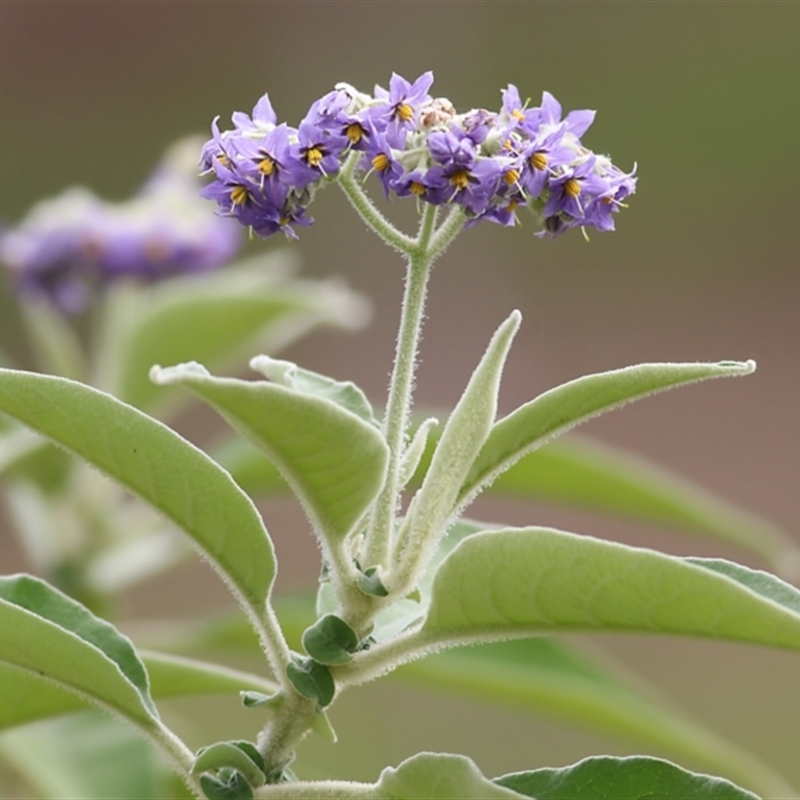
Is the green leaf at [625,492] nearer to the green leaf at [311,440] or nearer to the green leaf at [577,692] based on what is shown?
the green leaf at [577,692]

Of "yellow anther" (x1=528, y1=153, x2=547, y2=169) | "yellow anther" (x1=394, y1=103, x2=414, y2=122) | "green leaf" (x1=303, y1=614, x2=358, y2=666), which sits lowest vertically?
"green leaf" (x1=303, y1=614, x2=358, y2=666)

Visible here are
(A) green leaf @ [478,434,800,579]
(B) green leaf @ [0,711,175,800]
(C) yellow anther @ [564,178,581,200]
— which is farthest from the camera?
(A) green leaf @ [478,434,800,579]

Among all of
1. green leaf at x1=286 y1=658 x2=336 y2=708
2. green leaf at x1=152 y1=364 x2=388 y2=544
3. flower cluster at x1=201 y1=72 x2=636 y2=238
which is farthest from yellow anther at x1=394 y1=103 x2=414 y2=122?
green leaf at x1=286 y1=658 x2=336 y2=708

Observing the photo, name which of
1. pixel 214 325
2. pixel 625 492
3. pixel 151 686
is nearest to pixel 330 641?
pixel 151 686

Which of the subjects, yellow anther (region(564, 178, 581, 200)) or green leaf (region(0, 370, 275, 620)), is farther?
yellow anther (region(564, 178, 581, 200))

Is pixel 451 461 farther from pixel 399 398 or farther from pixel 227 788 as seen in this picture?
pixel 227 788

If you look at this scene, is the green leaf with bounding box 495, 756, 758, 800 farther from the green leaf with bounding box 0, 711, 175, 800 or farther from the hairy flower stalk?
the green leaf with bounding box 0, 711, 175, 800
